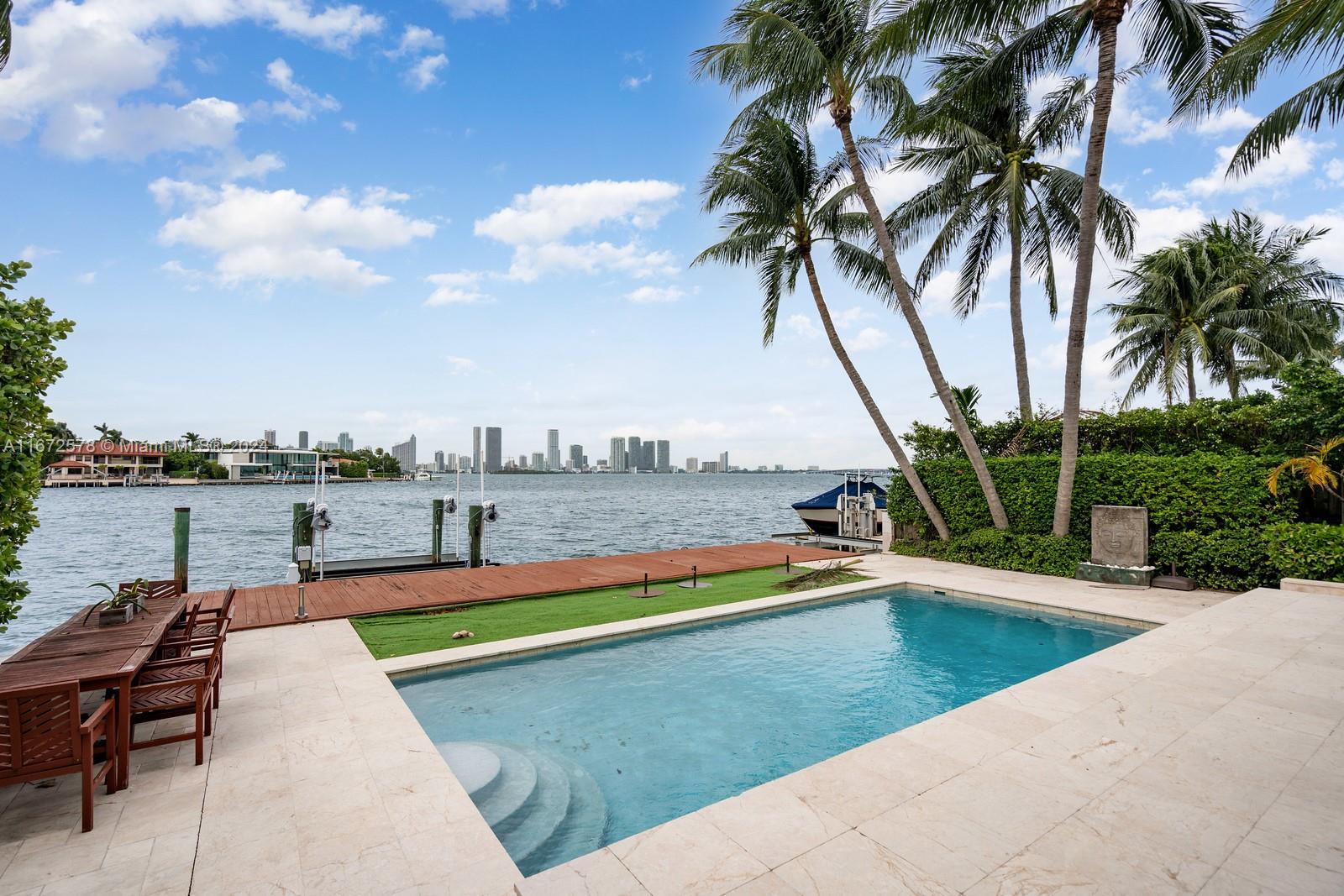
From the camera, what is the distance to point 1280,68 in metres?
8.21

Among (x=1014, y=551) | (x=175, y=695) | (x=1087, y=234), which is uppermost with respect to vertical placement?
(x=1087, y=234)

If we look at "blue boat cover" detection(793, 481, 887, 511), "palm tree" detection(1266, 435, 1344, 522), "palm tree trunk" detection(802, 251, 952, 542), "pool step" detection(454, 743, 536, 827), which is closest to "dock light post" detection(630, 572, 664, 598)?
"pool step" detection(454, 743, 536, 827)

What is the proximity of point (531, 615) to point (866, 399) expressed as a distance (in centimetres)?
909

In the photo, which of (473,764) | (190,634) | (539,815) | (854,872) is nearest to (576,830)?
(539,815)

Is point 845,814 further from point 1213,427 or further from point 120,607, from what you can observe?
point 1213,427

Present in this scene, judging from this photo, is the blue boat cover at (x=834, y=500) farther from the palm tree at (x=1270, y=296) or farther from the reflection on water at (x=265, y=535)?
the palm tree at (x=1270, y=296)

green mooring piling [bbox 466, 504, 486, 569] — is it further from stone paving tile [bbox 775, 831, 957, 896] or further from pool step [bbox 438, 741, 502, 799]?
stone paving tile [bbox 775, 831, 957, 896]

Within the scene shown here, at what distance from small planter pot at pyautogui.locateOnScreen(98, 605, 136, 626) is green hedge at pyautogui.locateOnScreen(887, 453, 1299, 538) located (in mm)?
13598

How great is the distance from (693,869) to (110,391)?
1123 inches

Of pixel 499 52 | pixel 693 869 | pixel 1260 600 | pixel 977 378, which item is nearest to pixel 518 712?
pixel 693 869

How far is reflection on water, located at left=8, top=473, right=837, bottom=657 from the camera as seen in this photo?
1970 centimetres

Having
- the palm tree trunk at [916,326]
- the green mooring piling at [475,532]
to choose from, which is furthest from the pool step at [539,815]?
the palm tree trunk at [916,326]

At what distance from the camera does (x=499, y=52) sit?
521 inches

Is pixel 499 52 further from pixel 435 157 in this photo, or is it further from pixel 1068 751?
pixel 1068 751
